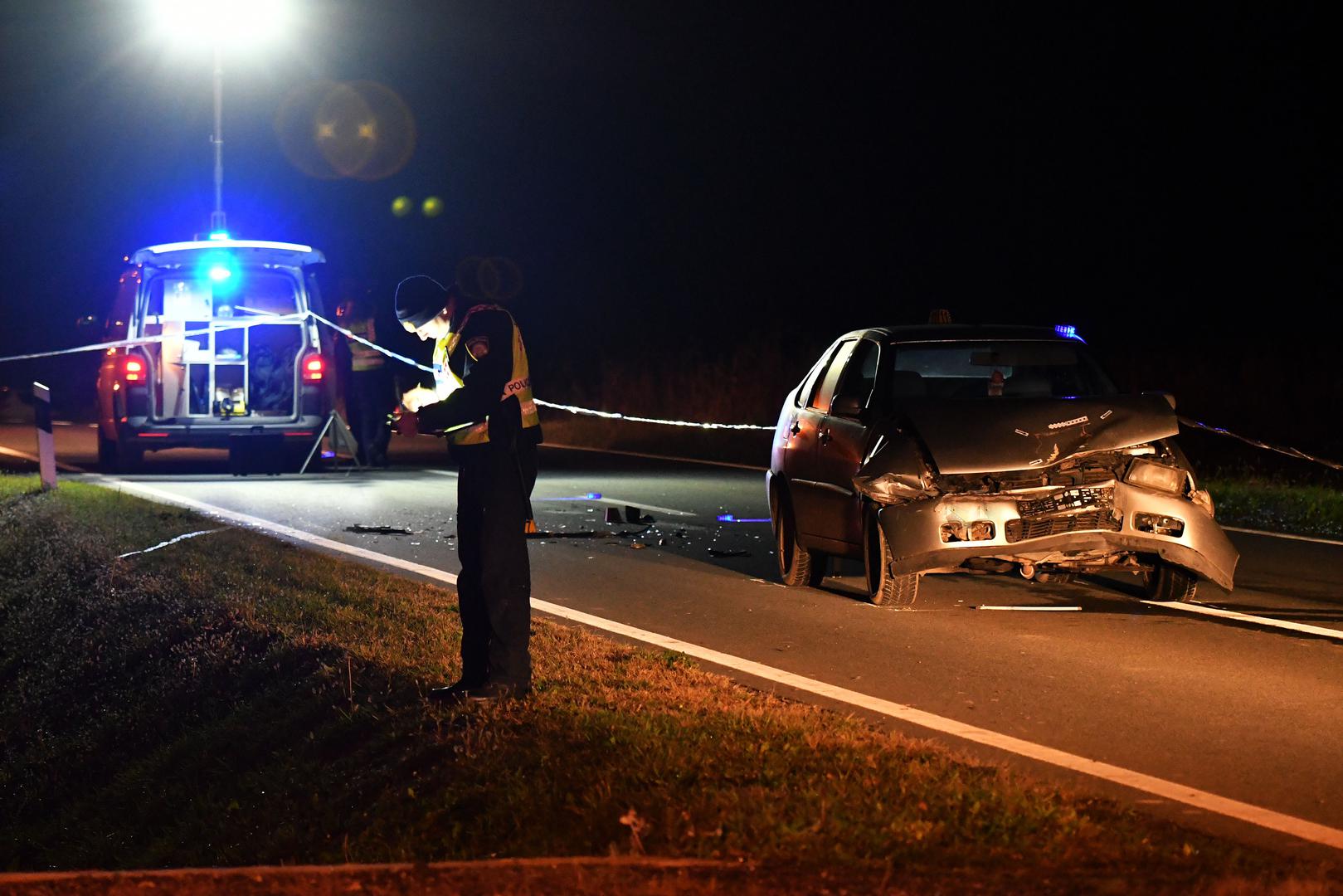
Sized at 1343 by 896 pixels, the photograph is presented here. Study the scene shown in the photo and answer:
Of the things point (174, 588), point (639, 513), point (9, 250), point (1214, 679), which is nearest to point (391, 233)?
point (9, 250)

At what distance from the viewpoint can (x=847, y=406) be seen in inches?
398

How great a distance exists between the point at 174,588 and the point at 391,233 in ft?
150

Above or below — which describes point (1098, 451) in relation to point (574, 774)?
above

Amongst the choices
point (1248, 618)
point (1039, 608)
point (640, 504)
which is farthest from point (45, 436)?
point (1248, 618)

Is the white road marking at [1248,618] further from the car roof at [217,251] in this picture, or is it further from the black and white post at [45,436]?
the car roof at [217,251]

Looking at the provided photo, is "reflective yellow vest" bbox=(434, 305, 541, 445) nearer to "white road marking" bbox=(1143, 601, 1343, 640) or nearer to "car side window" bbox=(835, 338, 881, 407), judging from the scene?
"car side window" bbox=(835, 338, 881, 407)

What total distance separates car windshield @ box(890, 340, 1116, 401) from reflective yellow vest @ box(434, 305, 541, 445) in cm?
363

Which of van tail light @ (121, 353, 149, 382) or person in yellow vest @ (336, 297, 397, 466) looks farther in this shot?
person in yellow vest @ (336, 297, 397, 466)

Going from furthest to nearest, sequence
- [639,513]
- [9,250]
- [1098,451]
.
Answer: [9,250]
[639,513]
[1098,451]

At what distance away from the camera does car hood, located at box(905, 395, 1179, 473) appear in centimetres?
942

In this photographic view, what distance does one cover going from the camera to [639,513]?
15.5m

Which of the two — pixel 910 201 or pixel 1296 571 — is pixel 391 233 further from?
pixel 1296 571

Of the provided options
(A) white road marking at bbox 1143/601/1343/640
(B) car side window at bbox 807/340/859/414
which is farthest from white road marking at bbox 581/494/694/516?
(A) white road marking at bbox 1143/601/1343/640

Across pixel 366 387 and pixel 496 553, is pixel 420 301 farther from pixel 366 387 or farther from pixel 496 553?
pixel 366 387
